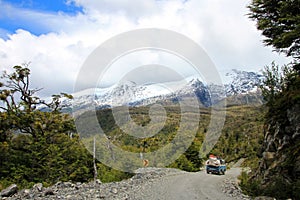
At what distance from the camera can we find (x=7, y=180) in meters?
27.1

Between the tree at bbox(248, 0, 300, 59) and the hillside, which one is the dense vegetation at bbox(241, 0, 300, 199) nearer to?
the tree at bbox(248, 0, 300, 59)

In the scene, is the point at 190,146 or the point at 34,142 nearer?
the point at 34,142

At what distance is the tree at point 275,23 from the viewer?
11508 mm

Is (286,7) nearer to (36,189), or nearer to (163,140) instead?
(36,189)

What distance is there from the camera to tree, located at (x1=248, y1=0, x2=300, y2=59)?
1151cm

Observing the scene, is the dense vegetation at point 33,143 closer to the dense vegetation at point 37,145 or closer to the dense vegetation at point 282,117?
the dense vegetation at point 37,145

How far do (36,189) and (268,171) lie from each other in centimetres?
1004

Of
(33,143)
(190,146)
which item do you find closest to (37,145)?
(33,143)

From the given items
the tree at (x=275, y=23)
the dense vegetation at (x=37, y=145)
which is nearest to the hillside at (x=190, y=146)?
the dense vegetation at (x=37, y=145)

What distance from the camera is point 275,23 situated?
12883 mm

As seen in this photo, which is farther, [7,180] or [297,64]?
[7,180]

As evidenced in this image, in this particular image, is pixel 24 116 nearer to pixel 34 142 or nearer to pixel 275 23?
pixel 34 142

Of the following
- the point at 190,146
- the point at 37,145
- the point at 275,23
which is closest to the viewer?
the point at 275,23

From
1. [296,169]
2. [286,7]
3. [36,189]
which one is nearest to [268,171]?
[296,169]
